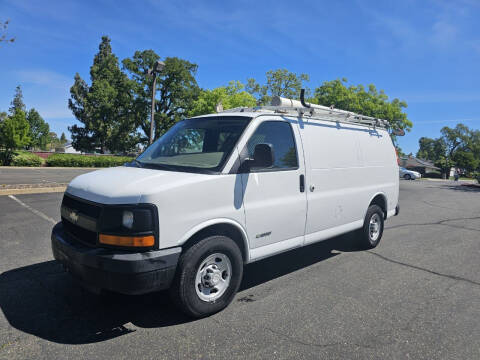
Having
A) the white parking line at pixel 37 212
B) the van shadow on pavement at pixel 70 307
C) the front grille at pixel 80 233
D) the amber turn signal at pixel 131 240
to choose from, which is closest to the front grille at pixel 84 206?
the front grille at pixel 80 233

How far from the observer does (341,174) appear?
16.1 ft

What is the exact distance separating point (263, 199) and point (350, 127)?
2.53 m

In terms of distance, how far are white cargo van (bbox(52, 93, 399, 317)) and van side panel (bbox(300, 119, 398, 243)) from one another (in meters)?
0.03

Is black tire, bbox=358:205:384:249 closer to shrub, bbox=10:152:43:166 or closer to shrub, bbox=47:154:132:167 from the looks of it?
shrub, bbox=10:152:43:166

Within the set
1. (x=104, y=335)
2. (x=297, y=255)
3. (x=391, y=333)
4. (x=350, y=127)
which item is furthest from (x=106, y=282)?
(x=350, y=127)

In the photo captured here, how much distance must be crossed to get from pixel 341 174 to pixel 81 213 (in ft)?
11.6

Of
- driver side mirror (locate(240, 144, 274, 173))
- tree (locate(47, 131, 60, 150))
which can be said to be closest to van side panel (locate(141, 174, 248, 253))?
driver side mirror (locate(240, 144, 274, 173))

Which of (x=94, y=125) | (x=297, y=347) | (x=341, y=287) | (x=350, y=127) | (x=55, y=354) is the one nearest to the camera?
(x=55, y=354)

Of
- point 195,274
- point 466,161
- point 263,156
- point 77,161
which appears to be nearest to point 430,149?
point 466,161

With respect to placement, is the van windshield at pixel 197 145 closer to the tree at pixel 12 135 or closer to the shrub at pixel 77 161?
the tree at pixel 12 135

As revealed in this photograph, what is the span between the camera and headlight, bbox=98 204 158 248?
283 centimetres

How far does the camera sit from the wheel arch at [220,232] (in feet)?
10.3

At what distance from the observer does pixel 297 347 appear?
283 centimetres

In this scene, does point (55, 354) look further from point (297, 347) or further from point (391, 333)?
point (391, 333)
